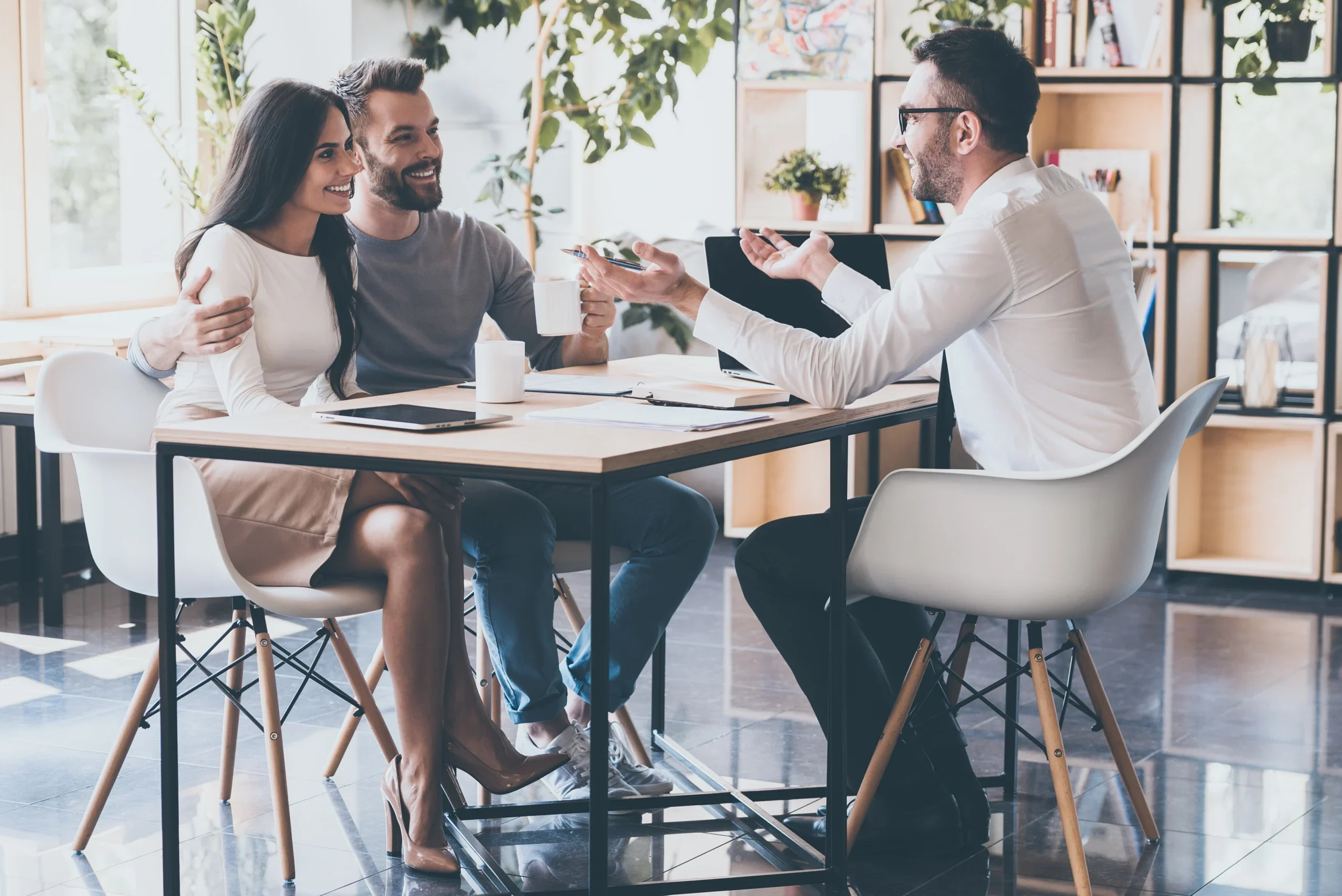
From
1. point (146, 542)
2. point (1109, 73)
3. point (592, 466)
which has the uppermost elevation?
point (1109, 73)

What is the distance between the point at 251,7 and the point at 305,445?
3.10 metres

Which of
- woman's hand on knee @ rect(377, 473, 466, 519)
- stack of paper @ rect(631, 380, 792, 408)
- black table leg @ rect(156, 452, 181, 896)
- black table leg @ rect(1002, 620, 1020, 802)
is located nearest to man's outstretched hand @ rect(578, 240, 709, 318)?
stack of paper @ rect(631, 380, 792, 408)

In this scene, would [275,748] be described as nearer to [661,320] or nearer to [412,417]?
[412,417]

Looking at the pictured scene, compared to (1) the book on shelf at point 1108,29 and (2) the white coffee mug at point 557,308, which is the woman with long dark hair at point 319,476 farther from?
(1) the book on shelf at point 1108,29

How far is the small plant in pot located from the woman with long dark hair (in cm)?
268

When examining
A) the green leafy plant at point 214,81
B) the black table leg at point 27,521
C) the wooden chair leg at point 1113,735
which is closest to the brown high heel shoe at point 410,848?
the wooden chair leg at point 1113,735

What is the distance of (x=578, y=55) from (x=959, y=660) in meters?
2.92

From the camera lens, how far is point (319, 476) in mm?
2359

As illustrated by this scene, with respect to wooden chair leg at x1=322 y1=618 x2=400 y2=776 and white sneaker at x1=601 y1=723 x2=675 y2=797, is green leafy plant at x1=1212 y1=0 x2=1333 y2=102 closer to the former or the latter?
white sneaker at x1=601 y1=723 x2=675 y2=797

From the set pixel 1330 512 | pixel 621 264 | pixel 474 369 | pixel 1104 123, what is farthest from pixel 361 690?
pixel 1104 123

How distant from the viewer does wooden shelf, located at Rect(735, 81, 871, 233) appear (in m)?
4.76

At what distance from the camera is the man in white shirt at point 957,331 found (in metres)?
2.28

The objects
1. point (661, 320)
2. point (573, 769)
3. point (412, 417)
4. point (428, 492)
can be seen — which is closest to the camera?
point (412, 417)

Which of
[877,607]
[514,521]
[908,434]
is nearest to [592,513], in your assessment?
[514,521]
